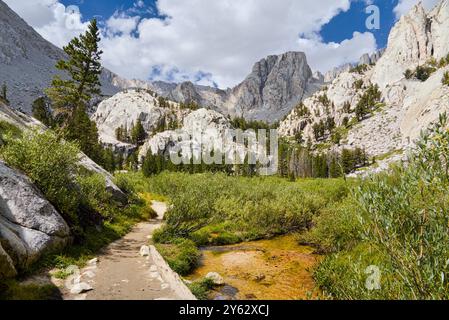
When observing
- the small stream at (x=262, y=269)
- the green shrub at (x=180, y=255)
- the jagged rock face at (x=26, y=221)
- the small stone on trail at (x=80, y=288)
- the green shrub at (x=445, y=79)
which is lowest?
the small stream at (x=262, y=269)

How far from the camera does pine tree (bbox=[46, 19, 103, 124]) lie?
116 feet

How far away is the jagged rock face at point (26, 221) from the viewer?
1220 centimetres

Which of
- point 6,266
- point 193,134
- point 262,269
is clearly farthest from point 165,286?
point 193,134

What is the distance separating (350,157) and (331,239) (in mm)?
133428

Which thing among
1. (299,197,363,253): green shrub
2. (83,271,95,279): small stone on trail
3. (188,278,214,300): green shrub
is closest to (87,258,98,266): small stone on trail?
(83,271,95,279): small stone on trail

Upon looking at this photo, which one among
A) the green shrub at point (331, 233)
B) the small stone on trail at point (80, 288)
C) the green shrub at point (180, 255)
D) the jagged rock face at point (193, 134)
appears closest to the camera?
the small stone on trail at point (80, 288)

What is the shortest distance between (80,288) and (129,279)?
6.69 feet

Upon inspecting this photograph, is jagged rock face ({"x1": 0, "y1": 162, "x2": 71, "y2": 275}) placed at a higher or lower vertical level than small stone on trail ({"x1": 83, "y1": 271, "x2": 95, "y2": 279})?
higher

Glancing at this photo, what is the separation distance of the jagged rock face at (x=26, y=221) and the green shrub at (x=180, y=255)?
6.04 metres

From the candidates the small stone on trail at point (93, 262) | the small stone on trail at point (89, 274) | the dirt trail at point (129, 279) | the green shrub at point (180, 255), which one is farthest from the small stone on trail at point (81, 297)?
the green shrub at point (180, 255)

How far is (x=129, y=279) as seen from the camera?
1288 centimetres

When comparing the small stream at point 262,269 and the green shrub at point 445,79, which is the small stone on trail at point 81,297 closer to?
the small stream at point 262,269

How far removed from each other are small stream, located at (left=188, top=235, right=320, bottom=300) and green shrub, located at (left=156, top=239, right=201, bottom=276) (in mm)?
585

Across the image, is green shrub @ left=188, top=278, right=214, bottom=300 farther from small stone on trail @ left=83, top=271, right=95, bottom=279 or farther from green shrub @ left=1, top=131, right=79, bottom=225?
green shrub @ left=1, top=131, right=79, bottom=225
